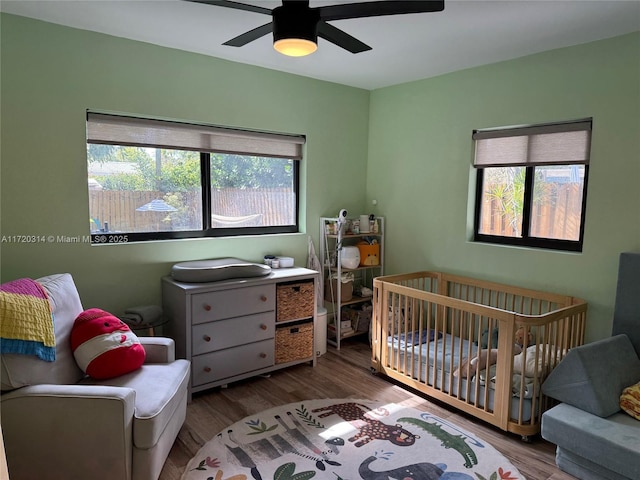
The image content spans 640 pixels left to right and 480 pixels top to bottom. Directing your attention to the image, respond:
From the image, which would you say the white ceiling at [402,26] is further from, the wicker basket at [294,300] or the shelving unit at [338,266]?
the wicker basket at [294,300]

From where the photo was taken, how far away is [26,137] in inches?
106

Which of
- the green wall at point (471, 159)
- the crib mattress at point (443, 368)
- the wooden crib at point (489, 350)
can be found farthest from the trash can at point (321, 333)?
the green wall at point (471, 159)

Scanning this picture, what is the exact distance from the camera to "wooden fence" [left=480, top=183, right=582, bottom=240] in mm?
3072

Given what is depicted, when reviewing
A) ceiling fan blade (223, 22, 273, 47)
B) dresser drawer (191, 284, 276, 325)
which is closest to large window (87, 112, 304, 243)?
dresser drawer (191, 284, 276, 325)

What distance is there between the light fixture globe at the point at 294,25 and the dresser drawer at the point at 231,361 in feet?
6.90

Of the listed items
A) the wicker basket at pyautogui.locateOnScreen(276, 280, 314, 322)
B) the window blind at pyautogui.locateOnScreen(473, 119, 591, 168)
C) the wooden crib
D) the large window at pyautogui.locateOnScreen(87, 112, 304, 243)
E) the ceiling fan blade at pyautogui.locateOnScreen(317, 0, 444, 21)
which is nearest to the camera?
the ceiling fan blade at pyautogui.locateOnScreen(317, 0, 444, 21)

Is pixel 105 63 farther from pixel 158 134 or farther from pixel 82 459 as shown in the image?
pixel 82 459

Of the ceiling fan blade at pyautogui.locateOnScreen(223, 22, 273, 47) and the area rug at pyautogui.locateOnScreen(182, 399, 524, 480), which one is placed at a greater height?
the ceiling fan blade at pyautogui.locateOnScreen(223, 22, 273, 47)

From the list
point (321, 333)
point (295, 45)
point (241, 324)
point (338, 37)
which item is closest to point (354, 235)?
point (321, 333)

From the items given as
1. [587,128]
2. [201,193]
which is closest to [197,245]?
[201,193]

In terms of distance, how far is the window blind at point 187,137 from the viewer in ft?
9.80

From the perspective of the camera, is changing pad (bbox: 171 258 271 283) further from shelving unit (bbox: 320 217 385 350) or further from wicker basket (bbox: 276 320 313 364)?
shelving unit (bbox: 320 217 385 350)

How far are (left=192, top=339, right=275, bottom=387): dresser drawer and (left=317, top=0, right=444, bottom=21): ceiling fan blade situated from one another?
89.2 inches

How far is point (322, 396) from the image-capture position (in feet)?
10.1
